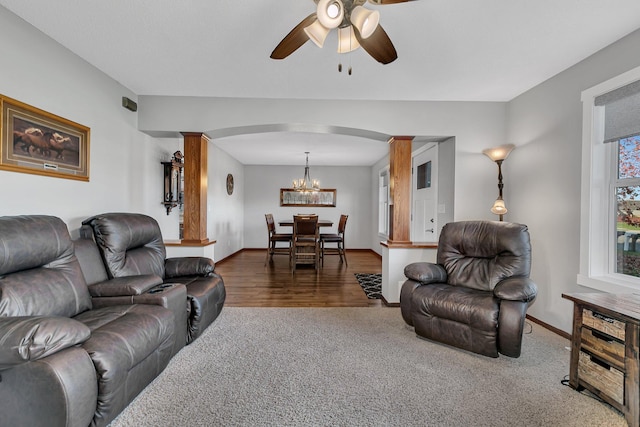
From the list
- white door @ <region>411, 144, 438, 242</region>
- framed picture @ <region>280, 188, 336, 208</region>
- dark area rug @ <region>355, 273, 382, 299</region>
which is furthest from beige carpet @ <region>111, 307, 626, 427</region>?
framed picture @ <region>280, 188, 336, 208</region>

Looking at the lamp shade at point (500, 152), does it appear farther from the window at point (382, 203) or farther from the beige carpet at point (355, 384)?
the window at point (382, 203)

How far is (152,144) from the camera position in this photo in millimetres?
3590

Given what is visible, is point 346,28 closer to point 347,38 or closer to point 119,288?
point 347,38

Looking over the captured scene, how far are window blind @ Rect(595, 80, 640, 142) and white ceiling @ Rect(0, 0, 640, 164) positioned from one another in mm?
395

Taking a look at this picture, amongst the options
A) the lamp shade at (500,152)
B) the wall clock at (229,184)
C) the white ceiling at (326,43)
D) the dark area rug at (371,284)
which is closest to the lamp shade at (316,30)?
the white ceiling at (326,43)

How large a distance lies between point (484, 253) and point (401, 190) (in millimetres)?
1139

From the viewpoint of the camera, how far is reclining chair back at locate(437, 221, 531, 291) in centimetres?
239

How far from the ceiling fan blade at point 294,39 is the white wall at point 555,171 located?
232 cm

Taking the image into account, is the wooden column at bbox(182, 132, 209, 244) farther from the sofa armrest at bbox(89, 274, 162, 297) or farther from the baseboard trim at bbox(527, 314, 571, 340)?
the baseboard trim at bbox(527, 314, 571, 340)

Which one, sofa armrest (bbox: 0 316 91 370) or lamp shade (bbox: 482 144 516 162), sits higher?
lamp shade (bbox: 482 144 516 162)

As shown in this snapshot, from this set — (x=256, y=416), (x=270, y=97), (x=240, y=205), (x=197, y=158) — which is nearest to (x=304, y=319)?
(x=256, y=416)

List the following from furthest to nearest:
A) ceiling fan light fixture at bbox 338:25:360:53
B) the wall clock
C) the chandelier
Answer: the chandelier → the wall clock → ceiling fan light fixture at bbox 338:25:360:53

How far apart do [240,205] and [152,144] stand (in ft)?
12.1

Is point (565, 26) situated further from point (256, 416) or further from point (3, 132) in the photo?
point (3, 132)
